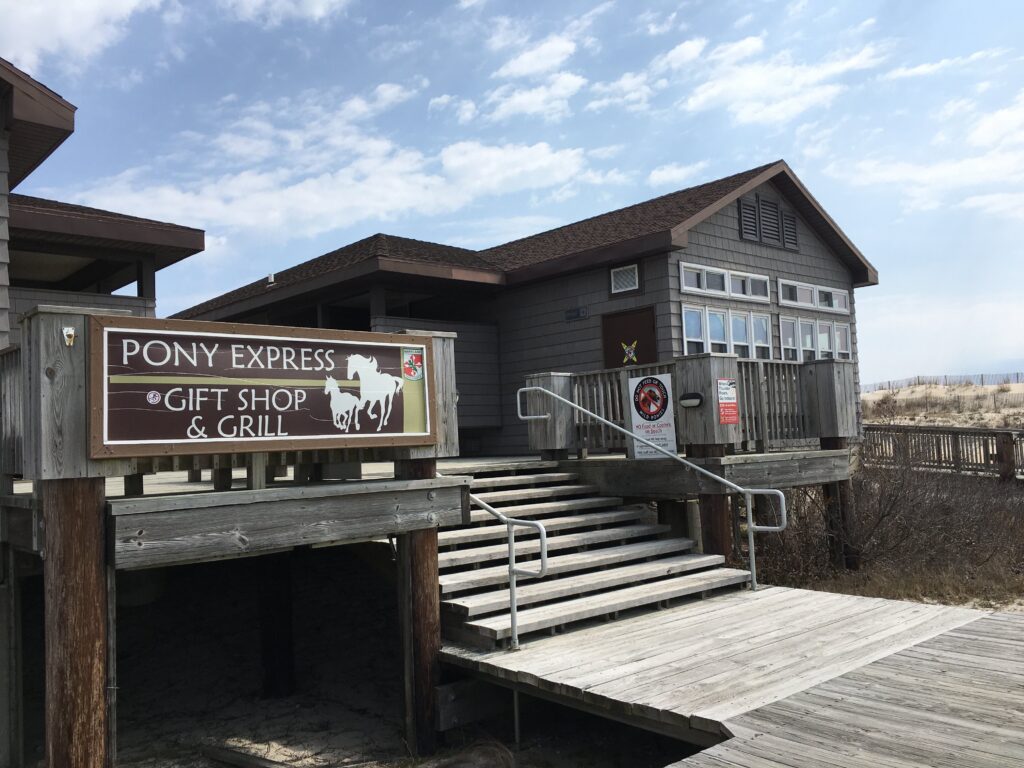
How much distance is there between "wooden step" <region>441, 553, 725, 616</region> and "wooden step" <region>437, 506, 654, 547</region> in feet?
2.02

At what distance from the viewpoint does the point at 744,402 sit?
980 centimetres

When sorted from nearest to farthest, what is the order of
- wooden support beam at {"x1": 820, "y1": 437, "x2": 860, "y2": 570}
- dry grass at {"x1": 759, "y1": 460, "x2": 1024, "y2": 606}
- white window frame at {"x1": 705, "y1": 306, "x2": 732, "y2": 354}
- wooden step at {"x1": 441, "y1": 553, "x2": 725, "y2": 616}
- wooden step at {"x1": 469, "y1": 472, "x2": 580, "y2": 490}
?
wooden step at {"x1": 441, "y1": 553, "x2": 725, "y2": 616}
wooden step at {"x1": 469, "y1": 472, "x2": 580, "y2": 490}
dry grass at {"x1": 759, "y1": 460, "x2": 1024, "y2": 606}
wooden support beam at {"x1": 820, "y1": 437, "x2": 860, "y2": 570}
white window frame at {"x1": 705, "y1": 306, "x2": 732, "y2": 354}

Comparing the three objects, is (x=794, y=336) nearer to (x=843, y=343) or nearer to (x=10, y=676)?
(x=843, y=343)

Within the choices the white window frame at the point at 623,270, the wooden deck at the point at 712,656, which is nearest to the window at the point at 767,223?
the white window frame at the point at 623,270

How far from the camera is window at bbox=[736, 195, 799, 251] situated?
15.2 metres

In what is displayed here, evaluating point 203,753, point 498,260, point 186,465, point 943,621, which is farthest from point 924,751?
point 498,260

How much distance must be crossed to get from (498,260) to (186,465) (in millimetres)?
11857

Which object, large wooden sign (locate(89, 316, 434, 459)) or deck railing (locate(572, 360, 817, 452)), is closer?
large wooden sign (locate(89, 316, 434, 459))

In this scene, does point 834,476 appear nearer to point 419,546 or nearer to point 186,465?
point 419,546

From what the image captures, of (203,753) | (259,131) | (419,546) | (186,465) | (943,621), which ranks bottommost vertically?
(203,753)

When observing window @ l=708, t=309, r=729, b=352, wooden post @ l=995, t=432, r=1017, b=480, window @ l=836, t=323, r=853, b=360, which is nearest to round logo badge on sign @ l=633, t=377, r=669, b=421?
window @ l=708, t=309, r=729, b=352

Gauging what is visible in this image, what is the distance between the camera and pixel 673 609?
25.3 ft

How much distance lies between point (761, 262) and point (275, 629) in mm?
11117

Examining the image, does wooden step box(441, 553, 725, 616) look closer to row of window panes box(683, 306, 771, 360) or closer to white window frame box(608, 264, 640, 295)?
row of window panes box(683, 306, 771, 360)
